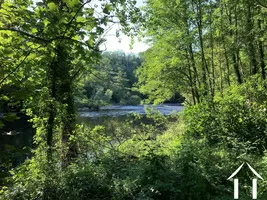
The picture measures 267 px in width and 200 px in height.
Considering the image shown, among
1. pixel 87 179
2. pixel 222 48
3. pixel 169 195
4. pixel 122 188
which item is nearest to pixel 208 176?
pixel 169 195

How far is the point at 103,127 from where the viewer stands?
6168mm

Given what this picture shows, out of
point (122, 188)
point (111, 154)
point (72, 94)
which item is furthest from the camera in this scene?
point (72, 94)

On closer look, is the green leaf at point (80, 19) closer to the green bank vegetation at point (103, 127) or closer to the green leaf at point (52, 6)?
the green bank vegetation at point (103, 127)

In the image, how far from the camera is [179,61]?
10414 mm

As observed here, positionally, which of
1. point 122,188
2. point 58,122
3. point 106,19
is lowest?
point 122,188

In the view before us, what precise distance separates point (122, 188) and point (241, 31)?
23.0 ft

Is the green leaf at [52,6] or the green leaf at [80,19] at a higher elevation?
the green leaf at [52,6]

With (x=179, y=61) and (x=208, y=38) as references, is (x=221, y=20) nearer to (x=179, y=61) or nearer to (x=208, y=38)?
(x=208, y=38)

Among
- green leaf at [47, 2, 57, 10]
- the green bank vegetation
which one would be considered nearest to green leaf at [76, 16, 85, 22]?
the green bank vegetation

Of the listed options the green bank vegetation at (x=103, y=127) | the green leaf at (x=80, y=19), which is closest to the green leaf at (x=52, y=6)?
the green bank vegetation at (x=103, y=127)

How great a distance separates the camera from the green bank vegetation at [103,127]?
6.18 ft

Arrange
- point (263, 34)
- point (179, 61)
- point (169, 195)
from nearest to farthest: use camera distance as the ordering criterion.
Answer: point (169, 195) < point (263, 34) < point (179, 61)

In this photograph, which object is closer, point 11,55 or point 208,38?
point 11,55

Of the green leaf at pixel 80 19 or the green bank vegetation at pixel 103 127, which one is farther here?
the green bank vegetation at pixel 103 127
